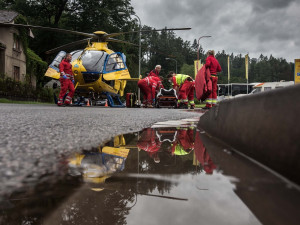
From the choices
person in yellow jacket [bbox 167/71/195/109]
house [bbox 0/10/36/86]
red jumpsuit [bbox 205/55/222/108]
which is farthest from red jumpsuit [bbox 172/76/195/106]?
house [bbox 0/10/36/86]

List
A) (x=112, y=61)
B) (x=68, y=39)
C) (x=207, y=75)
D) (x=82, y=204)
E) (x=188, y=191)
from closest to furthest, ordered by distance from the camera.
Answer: (x=82, y=204), (x=188, y=191), (x=207, y=75), (x=112, y=61), (x=68, y=39)

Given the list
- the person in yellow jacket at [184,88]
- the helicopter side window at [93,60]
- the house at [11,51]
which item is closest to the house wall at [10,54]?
the house at [11,51]

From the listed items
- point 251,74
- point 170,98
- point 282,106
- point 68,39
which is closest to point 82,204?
point 282,106

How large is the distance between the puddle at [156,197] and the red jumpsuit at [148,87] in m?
15.4

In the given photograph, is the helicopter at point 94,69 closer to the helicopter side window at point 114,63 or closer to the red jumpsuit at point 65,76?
the helicopter side window at point 114,63

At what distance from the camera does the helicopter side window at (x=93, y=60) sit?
14.3 meters

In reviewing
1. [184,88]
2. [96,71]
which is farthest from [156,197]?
[96,71]

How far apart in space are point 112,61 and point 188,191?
49.5 feet

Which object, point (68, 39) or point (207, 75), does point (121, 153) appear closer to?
point (207, 75)

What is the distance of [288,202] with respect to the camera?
2.26 ft

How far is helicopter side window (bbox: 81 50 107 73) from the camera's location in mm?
14320

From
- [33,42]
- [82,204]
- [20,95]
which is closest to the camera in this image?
[82,204]

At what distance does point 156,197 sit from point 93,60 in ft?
47.0

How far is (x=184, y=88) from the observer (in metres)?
14.1
